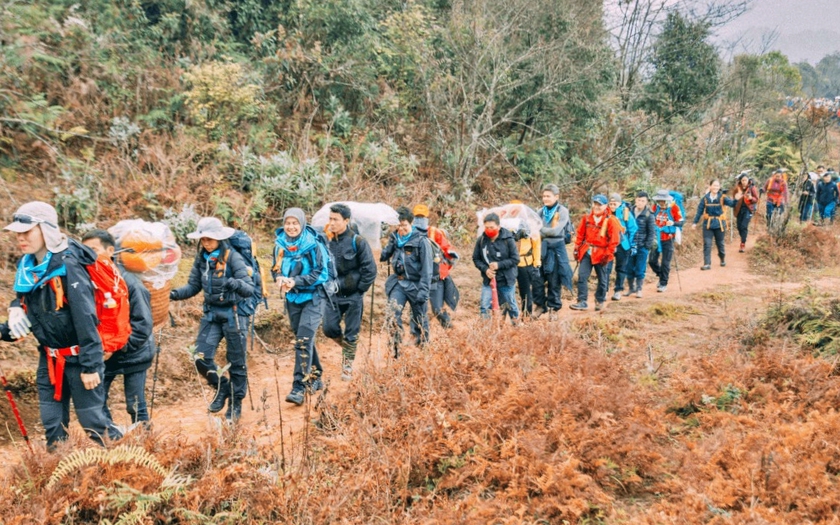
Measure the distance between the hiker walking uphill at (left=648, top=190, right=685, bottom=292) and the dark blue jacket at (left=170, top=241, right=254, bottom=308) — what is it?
8089 millimetres

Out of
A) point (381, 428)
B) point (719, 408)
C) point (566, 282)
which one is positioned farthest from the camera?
point (566, 282)

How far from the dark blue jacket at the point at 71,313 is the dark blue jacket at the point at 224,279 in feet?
4.73

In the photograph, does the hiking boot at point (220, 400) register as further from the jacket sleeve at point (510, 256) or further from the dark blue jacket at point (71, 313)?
the jacket sleeve at point (510, 256)

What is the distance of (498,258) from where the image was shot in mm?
8023

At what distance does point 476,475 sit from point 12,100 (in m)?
10.2

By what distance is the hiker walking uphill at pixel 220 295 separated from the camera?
5.52 m

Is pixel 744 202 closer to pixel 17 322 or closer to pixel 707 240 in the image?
pixel 707 240

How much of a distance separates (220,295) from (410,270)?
2.35 metres

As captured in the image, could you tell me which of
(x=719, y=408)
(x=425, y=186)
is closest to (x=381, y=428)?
(x=719, y=408)

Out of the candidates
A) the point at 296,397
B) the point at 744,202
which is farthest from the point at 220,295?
the point at 744,202

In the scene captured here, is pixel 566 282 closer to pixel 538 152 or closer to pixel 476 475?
pixel 476 475

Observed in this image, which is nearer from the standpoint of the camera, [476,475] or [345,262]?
[476,475]

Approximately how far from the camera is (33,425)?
19.3 ft

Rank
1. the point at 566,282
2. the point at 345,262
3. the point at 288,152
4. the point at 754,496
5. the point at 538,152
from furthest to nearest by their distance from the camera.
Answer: the point at 538,152, the point at 288,152, the point at 566,282, the point at 345,262, the point at 754,496
